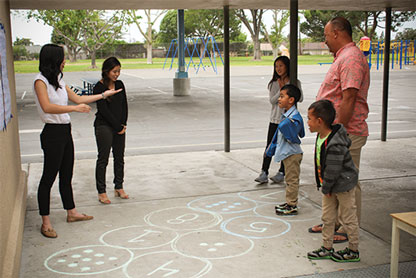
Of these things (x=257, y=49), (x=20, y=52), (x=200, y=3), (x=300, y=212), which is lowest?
(x=300, y=212)

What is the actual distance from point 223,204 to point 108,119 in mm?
1651

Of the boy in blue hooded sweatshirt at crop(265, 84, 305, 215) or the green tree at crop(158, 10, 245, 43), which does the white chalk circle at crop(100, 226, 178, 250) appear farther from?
the green tree at crop(158, 10, 245, 43)

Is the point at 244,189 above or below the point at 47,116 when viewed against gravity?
below

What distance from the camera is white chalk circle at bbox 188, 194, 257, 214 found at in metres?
5.28

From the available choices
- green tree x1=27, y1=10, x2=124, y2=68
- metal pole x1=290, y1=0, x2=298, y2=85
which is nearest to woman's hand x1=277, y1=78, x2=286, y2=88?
metal pole x1=290, y1=0, x2=298, y2=85

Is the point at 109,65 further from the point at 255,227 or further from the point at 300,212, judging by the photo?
the point at 300,212

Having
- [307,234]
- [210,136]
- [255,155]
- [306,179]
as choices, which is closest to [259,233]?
[307,234]

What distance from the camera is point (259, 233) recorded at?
14.9 ft

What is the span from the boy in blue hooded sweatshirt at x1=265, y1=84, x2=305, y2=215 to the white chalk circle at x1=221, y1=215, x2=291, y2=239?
259mm

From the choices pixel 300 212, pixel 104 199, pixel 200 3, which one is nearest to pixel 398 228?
pixel 300 212

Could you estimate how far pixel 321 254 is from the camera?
391cm

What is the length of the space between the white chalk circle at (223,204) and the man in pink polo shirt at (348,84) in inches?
52.7

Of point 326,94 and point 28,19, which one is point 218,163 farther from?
point 28,19

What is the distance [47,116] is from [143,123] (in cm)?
855
